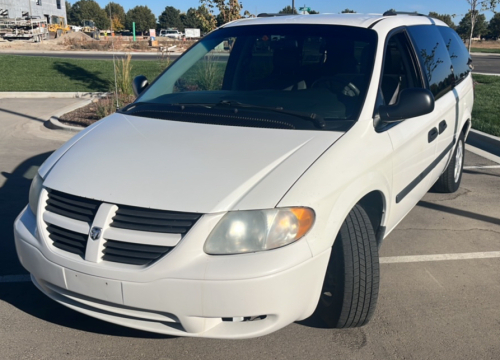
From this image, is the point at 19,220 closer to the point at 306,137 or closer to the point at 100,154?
the point at 100,154

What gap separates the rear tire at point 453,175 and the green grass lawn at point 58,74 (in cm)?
1030

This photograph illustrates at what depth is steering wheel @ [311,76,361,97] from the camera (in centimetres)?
360

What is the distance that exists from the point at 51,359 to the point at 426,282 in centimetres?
261

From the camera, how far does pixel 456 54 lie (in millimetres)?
5605

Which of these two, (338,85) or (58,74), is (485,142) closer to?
(338,85)

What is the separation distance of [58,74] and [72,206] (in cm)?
1559

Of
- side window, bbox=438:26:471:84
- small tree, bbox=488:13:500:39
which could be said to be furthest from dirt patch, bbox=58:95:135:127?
small tree, bbox=488:13:500:39

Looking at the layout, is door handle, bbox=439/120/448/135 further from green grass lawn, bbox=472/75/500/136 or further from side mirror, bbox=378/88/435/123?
green grass lawn, bbox=472/75/500/136

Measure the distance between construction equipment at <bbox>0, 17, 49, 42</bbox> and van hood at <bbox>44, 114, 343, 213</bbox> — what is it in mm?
49428

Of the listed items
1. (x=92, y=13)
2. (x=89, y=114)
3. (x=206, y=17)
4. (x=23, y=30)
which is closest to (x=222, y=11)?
(x=206, y=17)

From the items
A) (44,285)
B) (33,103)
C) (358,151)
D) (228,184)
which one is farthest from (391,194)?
(33,103)

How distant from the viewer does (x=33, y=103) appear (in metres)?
12.7

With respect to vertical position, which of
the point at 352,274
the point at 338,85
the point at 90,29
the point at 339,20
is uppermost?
the point at 90,29

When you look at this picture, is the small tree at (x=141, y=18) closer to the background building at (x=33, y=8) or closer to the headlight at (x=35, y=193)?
the background building at (x=33, y=8)
